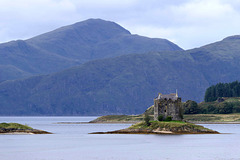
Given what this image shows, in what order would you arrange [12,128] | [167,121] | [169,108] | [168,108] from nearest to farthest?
[167,121]
[169,108]
[168,108]
[12,128]

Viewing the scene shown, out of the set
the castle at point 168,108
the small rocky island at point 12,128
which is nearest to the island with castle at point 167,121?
the castle at point 168,108

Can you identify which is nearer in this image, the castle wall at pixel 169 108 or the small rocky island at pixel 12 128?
the castle wall at pixel 169 108

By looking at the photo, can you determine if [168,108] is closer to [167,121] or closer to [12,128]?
[167,121]

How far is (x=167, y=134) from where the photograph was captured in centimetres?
14712

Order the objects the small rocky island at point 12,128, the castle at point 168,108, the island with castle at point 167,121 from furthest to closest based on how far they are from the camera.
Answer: the small rocky island at point 12,128, the castle at point 168,108, the island with castle at point 167,121

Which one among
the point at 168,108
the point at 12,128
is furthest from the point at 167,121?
the point at 12,128

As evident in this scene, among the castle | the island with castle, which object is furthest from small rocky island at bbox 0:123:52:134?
the castle

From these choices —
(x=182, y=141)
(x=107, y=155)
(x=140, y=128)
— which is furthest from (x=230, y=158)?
(x=140, y=128)

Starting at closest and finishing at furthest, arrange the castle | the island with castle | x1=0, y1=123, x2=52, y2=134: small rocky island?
1. the island with castle
2. the castle
3. x1=0, y1=123, x2=52, y2=134: small rocky island

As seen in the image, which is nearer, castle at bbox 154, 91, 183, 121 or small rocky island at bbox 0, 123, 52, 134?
castle at bbox 154, 91, 183, 121

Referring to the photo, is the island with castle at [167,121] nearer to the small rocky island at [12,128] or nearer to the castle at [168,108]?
the castle at [168,108]

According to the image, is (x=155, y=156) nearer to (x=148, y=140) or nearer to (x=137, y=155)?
(x=137, y=155)

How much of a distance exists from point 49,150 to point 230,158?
4039cm

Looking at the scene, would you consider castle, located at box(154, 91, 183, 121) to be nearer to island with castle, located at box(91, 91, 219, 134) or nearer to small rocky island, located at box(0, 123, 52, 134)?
island with castle, located at box(91, 91, 219, 134)
